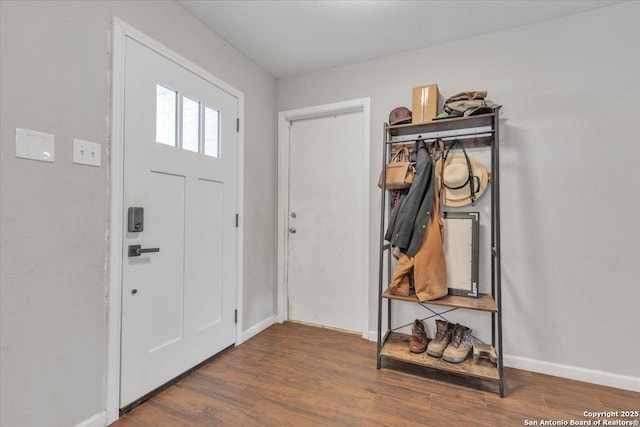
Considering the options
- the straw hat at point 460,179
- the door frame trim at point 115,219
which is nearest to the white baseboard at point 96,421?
the door frame trim at point 115,219

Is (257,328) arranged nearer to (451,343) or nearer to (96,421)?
(96,421)

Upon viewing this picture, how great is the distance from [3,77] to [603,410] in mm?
3319

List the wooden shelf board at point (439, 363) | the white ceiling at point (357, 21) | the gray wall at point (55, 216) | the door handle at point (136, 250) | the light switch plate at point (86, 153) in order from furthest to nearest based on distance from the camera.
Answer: the white ceiling at point (357, 21), the wooden shelf board at point (439, 363), the door handle at point (136, 250), the light switch plate at point (86, 153), the gray wall at point (55, 216)

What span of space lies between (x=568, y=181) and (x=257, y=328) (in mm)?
2667

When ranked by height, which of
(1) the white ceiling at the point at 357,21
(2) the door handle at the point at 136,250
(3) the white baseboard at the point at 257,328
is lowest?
(3) the white baseboard at the point at 257,328

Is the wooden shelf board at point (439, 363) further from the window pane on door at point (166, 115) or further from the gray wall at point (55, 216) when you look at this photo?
the window pane on door at point (166, 115)

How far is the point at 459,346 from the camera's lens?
196 cm

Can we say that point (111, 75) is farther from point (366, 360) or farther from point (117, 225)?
point (366, 360)

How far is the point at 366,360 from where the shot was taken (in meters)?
2.16

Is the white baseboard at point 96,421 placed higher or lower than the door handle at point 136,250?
lower

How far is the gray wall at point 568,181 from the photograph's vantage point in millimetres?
1829

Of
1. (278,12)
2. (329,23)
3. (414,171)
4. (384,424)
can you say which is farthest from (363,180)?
(384,424)

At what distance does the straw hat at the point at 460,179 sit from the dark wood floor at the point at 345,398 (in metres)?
1.25

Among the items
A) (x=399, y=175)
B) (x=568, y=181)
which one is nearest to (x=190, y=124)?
(x=399, y=175)
